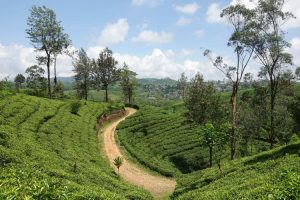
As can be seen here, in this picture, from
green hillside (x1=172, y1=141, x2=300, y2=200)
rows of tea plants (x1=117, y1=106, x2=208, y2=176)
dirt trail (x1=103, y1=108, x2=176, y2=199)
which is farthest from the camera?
rows of tea plants (x1=117, y1=106, x2=208, y2=176)

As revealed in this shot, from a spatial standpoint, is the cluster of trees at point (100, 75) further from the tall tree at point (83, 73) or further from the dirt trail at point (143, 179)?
the dirt trail at point (143, 179)

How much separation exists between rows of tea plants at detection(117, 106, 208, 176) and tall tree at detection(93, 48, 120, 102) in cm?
2581

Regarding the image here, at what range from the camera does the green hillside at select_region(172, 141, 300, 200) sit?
83.8ft

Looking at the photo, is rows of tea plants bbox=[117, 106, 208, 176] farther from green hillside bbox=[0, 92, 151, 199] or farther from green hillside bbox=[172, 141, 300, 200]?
green hillside bbox=[172, 141, 300, 200]

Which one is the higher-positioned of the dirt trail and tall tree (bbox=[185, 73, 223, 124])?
tall tree (bbox=[185, 73, 223, 124])

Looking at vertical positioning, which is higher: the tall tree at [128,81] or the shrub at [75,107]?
the tall tree at [128,81]

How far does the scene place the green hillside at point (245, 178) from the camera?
83.8 feet

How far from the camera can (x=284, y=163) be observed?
32188 mm

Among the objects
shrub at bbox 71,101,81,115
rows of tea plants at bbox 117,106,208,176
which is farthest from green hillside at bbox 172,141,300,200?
shrub at bbox 71,101,81,115

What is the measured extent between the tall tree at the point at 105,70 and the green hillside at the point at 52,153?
110ft

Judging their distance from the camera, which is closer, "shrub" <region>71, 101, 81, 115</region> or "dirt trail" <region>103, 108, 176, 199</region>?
"dirt trail" <region>103, 108, 176, 199</region>

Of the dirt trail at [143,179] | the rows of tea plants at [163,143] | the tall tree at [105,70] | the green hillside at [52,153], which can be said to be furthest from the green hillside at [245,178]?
the tall tree at [105,70]

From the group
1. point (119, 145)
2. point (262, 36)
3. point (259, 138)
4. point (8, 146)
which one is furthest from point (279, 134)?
point (8, 146)

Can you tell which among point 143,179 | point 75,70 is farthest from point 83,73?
point 143,179
